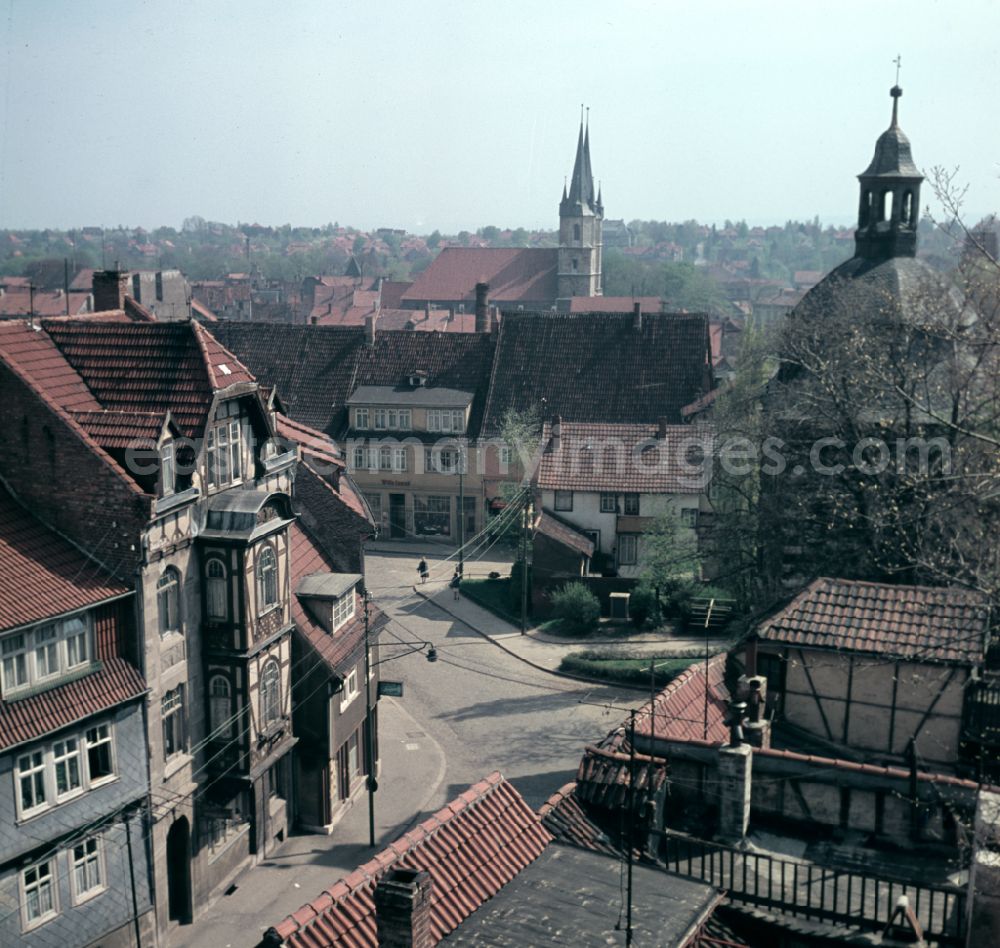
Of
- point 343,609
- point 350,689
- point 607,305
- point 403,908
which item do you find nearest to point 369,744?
point 350,689

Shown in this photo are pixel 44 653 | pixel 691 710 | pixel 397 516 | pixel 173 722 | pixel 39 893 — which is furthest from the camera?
pixel 397 516

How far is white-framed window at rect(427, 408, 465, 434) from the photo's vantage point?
56.4 meters

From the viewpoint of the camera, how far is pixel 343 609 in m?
31.0

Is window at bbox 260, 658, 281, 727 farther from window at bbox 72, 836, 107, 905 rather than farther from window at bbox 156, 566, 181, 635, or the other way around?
window at bbox 72, 836, 107, 905

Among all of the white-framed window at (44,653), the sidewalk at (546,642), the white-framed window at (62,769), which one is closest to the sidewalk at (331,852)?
the white-framed window at (62,769)

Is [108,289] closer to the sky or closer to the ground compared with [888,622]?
closer to the sky

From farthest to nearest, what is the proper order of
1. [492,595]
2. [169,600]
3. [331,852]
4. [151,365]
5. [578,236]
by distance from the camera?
[578,236]
[492,595]
[331,852]
[151,365]
[169,600]

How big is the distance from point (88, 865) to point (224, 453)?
9084mm

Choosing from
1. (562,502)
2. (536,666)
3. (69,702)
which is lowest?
(536,666)

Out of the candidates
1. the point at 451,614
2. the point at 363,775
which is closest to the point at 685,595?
the point at 451,614

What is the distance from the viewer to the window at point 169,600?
24.5m

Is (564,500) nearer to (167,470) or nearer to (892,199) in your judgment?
(892,199)

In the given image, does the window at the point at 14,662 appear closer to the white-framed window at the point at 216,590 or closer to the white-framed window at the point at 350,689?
the white-framed window at the point at 216,590

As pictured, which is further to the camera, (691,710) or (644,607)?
(644,607)
